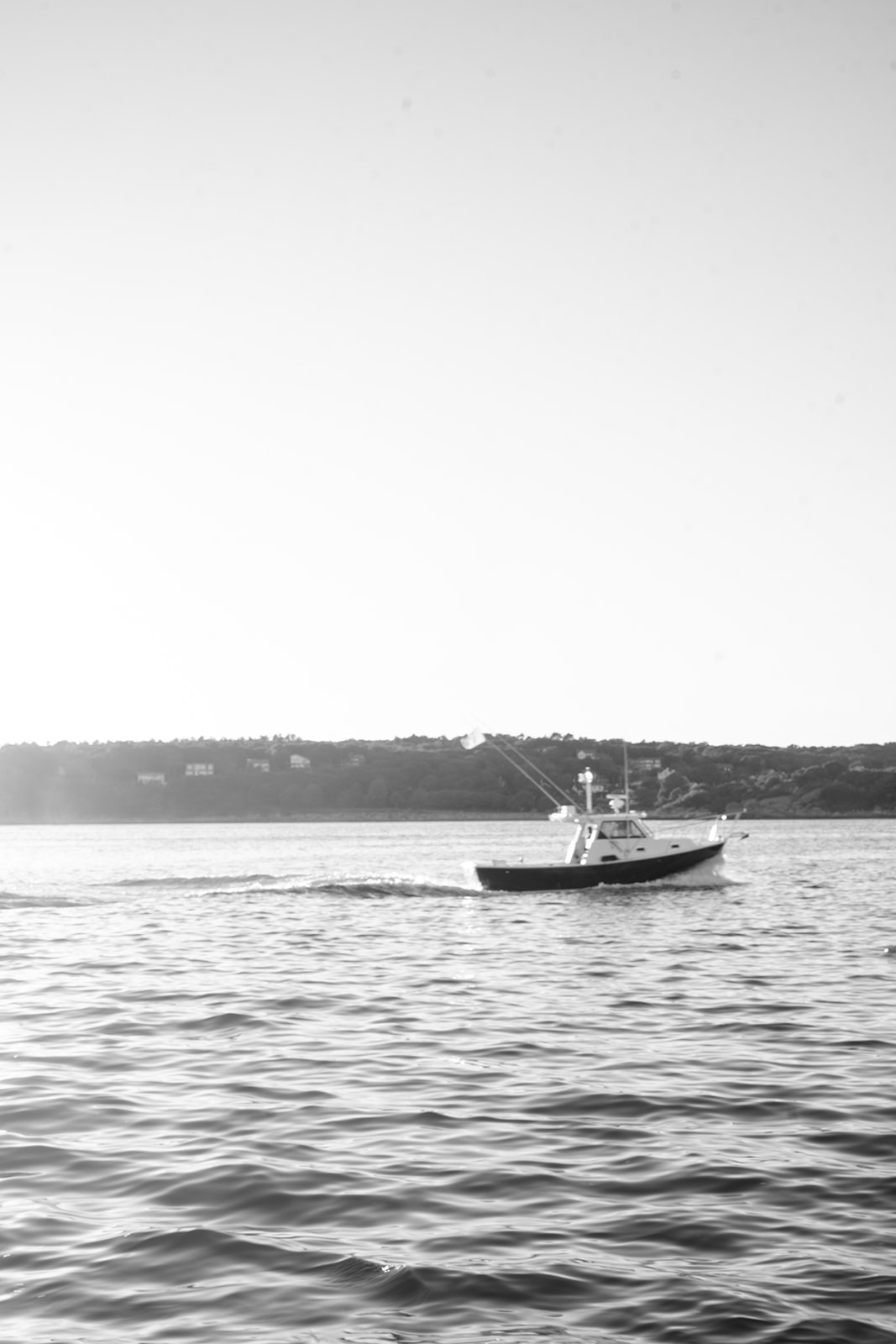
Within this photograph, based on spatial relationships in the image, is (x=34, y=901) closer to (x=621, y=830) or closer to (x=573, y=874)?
(x=573, y=874)

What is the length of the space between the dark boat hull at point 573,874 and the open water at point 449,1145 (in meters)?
16.2

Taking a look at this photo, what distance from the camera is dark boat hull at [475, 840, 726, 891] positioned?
1773 inches

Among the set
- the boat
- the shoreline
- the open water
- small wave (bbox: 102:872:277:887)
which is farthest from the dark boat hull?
the shoreline

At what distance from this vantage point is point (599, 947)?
29031 millimetres

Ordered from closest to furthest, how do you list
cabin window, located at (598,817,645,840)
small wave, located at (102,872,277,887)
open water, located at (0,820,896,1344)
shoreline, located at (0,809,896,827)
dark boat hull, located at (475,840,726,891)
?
open water, located at (0,820,896,1344), dark boat hull, located at (475,840,726,891), cabin window, located at (598,817,645,840), small wave, located at (102,872,277,887), shoreline, located at (0,809,896,827)

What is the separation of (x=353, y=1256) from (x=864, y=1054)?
28.4ft

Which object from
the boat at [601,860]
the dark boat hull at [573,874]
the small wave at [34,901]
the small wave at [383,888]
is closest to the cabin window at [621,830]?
the boat at [601,860]

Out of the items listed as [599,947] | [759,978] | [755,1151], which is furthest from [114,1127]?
[599,947]

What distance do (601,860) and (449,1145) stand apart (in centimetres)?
3345

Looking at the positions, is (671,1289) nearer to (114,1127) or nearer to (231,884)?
(114,1127)

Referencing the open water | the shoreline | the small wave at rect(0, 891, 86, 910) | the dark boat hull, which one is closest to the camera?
the open water

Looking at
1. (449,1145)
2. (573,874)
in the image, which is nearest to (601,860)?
(573,874)

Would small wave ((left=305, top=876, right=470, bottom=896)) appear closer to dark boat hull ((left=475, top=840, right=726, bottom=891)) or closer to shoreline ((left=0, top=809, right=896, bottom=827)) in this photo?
dark boat hull ((left=475, top=840, right=726, bottom=891))

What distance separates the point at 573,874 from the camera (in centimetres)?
4500
